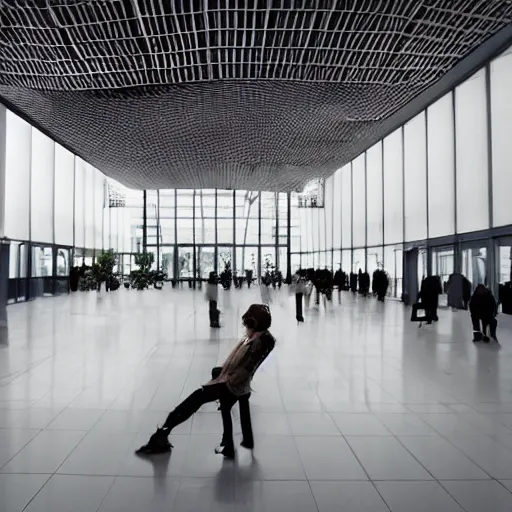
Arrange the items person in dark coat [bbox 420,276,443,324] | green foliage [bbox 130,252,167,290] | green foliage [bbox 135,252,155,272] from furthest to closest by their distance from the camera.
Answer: green foliage [bbox 135,252,155,272], green foliage [bbox 130,252,167,290], person in dark coat [bbox 420,276,443,324]

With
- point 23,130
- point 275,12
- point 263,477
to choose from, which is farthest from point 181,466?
point 23,130

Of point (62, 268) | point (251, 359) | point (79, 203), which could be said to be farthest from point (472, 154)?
point (79, 203)

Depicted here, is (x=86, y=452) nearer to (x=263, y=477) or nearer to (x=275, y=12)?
(x=263, y=477)

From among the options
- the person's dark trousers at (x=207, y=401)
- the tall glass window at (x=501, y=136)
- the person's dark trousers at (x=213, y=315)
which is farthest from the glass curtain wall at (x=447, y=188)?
the person's dark trousers at (x=207, y=401)

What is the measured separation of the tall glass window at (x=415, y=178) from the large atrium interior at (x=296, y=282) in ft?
0.41

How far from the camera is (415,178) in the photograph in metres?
23.6

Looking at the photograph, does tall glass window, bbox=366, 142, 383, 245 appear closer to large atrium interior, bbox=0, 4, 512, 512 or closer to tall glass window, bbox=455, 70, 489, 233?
large atrium interior, bbox=0, 4, 512, 512

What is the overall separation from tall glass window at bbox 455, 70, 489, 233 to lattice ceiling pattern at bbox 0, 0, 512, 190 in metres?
2.04

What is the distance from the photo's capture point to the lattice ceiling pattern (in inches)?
448

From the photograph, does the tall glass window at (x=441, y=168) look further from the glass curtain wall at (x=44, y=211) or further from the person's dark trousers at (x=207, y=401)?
the person's dark trousers at (x=207, y=401)

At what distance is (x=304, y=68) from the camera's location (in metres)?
14.8

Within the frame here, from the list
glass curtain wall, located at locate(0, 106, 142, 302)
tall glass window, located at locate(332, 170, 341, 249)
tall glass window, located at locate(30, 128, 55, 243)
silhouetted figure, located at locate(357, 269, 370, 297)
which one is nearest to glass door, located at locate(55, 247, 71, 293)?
glass curtain wall, located at locate(0, 106, 142, 302)

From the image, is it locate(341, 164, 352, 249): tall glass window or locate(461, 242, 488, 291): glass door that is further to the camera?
locate(341, 164, 352, 249): tall glass window

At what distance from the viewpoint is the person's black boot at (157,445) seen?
14.8 feet
